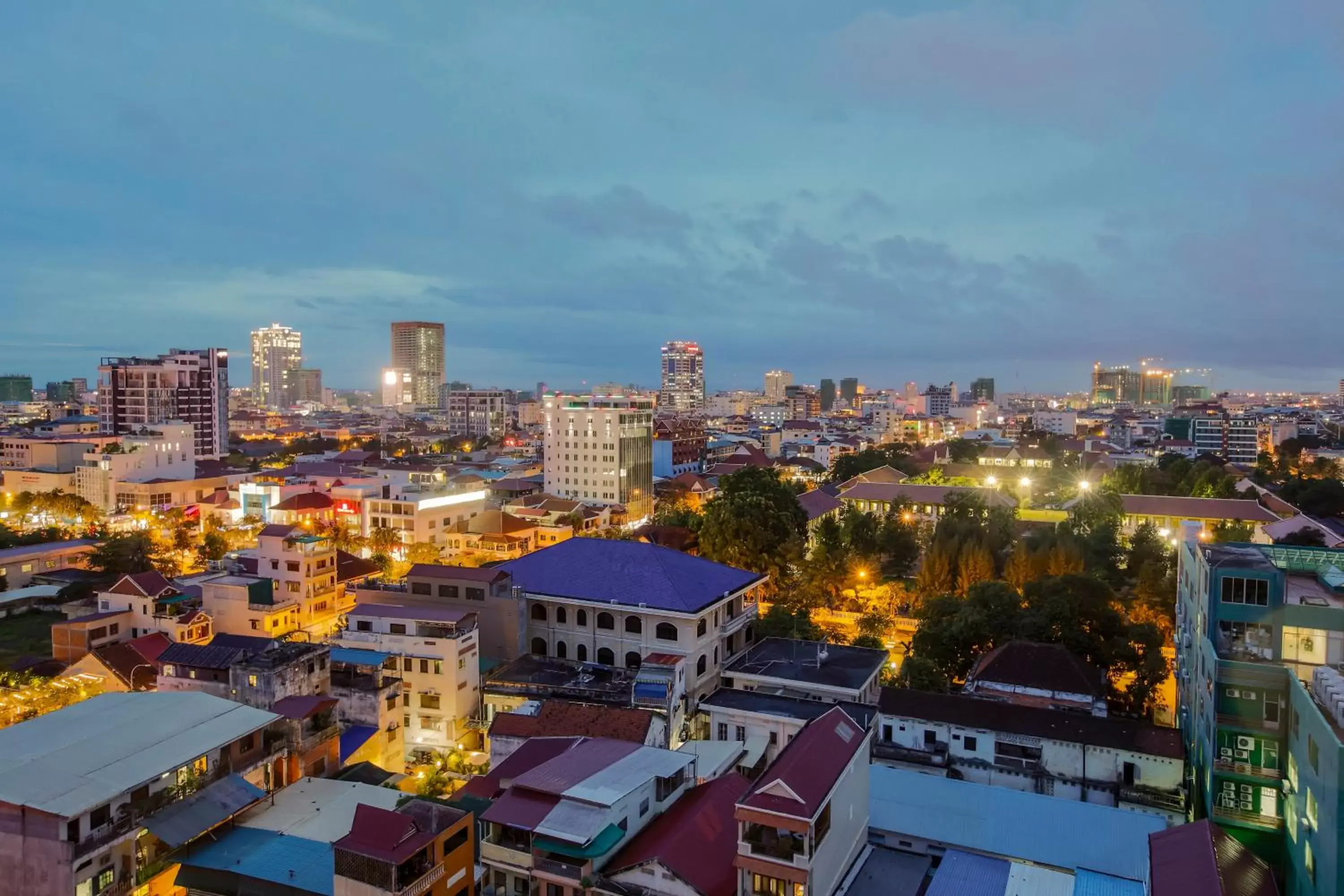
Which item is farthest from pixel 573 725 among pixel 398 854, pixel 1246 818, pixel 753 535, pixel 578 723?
pixel 753 535

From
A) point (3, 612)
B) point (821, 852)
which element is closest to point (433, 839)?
point (821, 852)

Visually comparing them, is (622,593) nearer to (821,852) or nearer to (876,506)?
(821,852)

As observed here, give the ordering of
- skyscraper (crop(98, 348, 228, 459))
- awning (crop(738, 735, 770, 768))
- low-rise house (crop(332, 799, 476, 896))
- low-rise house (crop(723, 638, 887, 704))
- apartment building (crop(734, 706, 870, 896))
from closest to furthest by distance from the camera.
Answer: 1. apartment building (crop(734, 706, 870, 896))
2. low-rise house (crop(332, 799, 476, 896))
3. awning (crop(738, 735, 770, 768))
4. low-rise house (crop(723, 638, 887, 704))
5. skyscraper (crop(98, 348, 228, 459))

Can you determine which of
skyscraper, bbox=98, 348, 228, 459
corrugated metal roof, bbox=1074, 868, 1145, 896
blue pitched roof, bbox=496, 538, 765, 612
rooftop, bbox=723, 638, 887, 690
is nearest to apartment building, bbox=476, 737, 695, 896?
corrugated metal roof, bbox=1074, 868, 1145, 896

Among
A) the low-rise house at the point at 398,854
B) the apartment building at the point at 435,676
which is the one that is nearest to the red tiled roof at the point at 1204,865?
the low-rise house at the point at 398,854

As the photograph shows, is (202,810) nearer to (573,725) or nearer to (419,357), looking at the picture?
(573,725)

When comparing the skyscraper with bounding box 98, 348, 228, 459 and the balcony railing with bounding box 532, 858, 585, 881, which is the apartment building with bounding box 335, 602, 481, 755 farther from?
the skyscraper with bounding box 98, 348, 228, 459
